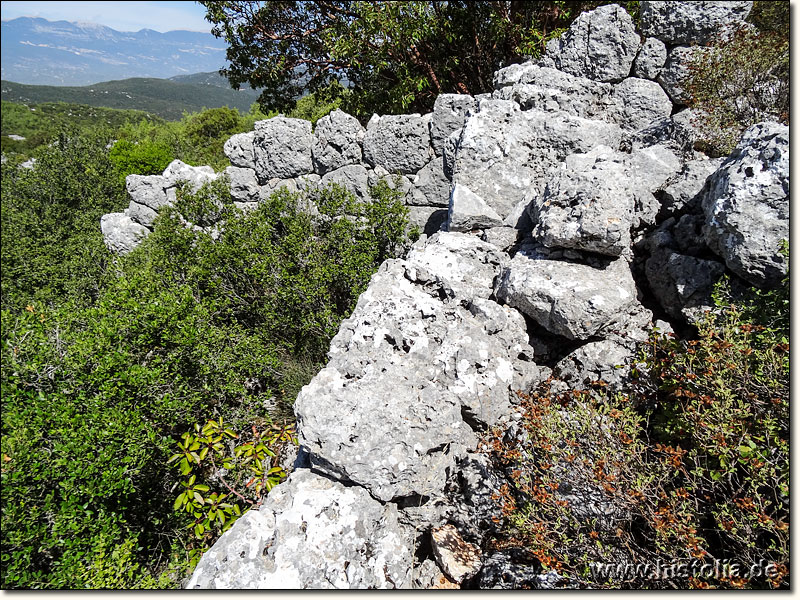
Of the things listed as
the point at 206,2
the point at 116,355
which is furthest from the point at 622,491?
the point at 206,2

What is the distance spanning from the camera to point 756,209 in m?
3.28

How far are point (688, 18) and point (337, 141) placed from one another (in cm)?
497

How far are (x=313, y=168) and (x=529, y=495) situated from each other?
6192mm

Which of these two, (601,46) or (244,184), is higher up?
(601,46)

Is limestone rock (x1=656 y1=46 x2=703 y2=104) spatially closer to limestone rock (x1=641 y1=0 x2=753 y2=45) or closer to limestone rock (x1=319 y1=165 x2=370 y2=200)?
limestone rock (x1=641 y1=0 x2=753 y2=45)

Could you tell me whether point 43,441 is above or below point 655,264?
below

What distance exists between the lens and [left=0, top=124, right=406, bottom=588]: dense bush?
11.0 feet

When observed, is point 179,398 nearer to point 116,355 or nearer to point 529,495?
point 116,355

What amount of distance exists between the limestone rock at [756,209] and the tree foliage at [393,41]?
4887 mm

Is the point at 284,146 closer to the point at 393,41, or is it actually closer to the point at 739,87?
the point at 393,41

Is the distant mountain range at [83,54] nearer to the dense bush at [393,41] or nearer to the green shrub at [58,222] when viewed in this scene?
the dense bush at [393,41]

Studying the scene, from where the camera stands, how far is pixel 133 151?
16.0 m

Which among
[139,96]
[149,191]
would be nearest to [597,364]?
[149,191]

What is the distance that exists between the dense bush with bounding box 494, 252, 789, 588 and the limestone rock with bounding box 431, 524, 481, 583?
0.98 ft
